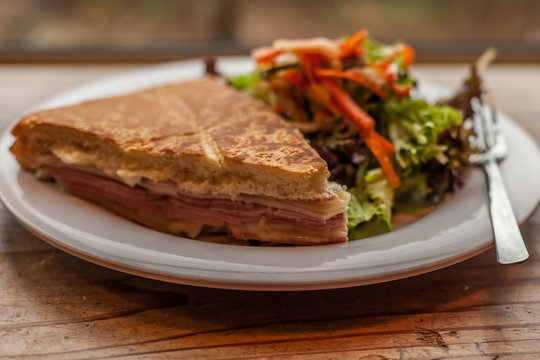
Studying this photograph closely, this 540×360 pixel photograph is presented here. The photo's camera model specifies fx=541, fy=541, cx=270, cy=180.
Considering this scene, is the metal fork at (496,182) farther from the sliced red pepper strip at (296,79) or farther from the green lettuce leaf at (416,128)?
the sliced red pepper strip at (296,79)

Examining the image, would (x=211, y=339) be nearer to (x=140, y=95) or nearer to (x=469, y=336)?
(x=469, y=336)

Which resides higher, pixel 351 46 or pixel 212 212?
pixel 351 46

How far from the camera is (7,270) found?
2086 mm

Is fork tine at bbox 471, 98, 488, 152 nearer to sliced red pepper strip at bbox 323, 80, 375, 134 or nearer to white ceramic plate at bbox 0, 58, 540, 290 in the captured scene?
white ceramic plate at bbox 0, 58, 540, 290

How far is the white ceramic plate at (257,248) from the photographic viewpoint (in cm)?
174

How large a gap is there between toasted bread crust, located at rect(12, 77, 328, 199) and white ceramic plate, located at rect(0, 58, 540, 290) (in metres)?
0.21

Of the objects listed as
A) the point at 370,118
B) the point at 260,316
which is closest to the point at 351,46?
the point at 370,118

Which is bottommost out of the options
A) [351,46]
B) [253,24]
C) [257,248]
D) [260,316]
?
[253,24]

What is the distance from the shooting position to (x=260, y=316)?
183 cm

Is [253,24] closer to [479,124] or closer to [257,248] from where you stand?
[479,124]

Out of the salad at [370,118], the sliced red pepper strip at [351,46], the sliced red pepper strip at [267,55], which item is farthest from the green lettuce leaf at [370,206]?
the sliced red pepper strip at [267,55]

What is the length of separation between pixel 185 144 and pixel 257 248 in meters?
0.61

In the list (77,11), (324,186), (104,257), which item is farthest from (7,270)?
(77,11)

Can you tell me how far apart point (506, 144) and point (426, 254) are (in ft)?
4.02
